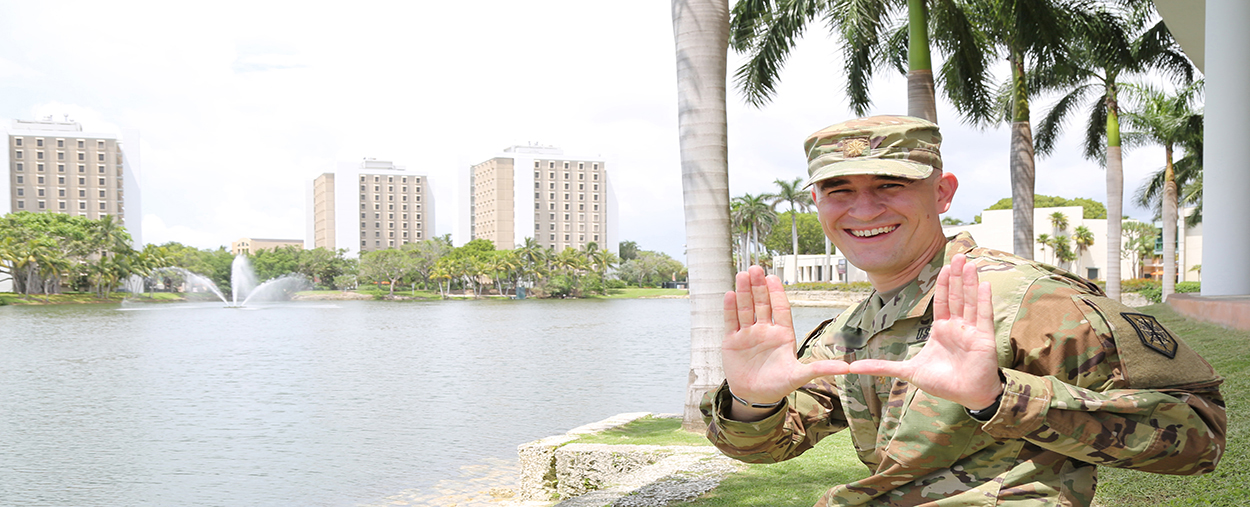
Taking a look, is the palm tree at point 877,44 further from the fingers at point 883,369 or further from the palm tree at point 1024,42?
the fingers at point 883,369

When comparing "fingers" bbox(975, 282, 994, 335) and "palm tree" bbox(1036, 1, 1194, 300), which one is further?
"palm tree" bbox(1036, 1, 1194, 300)

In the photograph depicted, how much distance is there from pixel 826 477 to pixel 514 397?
1418cm

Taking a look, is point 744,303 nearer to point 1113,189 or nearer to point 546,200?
point 1113,189

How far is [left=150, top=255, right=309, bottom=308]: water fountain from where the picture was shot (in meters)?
113

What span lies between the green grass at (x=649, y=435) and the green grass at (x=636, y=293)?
11237cm

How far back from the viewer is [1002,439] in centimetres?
207

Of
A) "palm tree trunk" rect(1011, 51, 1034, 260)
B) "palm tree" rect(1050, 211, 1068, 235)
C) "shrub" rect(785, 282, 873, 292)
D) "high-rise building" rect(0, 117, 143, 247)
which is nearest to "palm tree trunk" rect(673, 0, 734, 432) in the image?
"palm tree trunk" rect(1011, 51, 1034, 260)

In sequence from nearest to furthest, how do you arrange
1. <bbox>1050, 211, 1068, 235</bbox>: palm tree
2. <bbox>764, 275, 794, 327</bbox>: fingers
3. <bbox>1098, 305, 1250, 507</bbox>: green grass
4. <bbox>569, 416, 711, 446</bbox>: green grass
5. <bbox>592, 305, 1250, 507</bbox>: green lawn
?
<bbox>764, 275, 794, 327</bbox>: fingers
<bbox>1098, 305, 1250, 507</bbox>: green grass
<bbox>592, 305, 1250, 507</bbox>: green lawn
<bbox>569, 416, 711, 446</bbox>: green grass
<bbox>1050, 211, 1068, 235</bbox>: palm tree

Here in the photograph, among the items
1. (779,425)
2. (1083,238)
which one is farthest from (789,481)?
(1083,238)

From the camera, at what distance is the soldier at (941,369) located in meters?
1.88

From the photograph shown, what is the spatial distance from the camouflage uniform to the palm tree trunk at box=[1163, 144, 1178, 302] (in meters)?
36.3

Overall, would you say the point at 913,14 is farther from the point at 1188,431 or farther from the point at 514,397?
the point at 1188,431

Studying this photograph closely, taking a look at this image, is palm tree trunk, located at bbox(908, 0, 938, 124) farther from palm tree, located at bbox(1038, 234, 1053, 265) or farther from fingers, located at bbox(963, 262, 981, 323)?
palm tree, located at bbox(1038, 234, 1053, 265)

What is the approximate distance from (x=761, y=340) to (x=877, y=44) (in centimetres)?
1828
